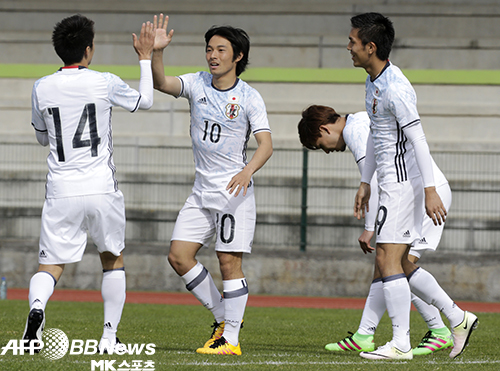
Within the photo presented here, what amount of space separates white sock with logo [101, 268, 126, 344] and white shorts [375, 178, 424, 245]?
1814 mm

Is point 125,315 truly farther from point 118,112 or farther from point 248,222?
point 118,112

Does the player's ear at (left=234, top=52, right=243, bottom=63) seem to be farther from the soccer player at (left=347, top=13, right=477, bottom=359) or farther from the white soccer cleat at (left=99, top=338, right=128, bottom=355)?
the white soccer cleat at (left=99, top=338, right=128, bottom=355)

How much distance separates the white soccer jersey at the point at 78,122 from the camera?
516cm

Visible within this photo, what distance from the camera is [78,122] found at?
516cm

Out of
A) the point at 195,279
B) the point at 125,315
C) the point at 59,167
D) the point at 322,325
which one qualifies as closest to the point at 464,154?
the point at 322,325

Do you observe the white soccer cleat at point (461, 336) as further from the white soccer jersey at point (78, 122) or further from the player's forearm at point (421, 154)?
the white soccer jersey at point (78, 122)

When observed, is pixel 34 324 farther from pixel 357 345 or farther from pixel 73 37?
pixel 357 345

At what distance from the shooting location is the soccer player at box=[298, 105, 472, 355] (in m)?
6.05

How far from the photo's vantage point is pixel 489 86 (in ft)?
60.6

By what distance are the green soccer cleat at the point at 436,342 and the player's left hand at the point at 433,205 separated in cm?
133

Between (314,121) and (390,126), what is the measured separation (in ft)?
3.40

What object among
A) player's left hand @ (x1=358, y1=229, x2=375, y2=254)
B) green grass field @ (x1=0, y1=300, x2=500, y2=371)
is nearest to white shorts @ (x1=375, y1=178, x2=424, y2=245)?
player's left hand @ (x1=358, y1=229, x2=375, y2=254)

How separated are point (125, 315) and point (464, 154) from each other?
7.01 metres

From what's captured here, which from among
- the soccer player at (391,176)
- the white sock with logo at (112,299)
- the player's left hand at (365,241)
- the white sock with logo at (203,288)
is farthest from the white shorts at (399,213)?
the white sock with logo at (112,299)
